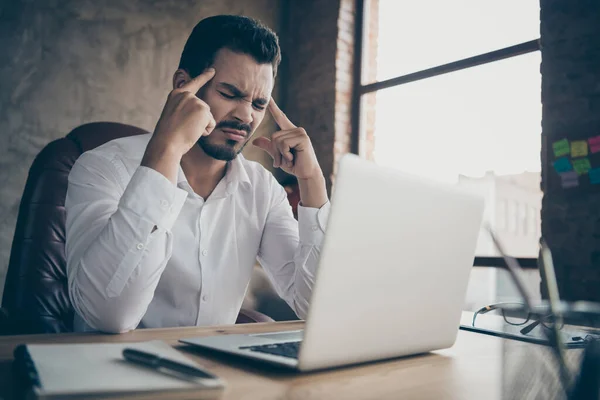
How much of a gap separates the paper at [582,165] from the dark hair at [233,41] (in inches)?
72.7

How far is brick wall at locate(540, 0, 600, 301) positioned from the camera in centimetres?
256

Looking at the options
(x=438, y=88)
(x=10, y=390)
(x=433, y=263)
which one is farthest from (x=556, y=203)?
(x=10, y=390)

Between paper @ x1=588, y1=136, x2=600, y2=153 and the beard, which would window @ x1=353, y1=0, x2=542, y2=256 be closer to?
paper @ x1=588, y1=136, x2=600, y2=153

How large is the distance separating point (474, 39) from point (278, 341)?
316 centimetres

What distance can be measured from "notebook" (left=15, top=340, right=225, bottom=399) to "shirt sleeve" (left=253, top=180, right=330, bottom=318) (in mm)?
776

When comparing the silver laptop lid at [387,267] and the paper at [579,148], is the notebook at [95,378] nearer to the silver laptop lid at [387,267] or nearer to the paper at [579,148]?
the silver laptop lid at [387,267]

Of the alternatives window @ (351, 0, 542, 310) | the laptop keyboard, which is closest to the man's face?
the laptop keyboard

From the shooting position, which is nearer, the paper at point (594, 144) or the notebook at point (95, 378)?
the notebook at point (95, 378)

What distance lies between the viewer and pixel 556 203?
8.87ft

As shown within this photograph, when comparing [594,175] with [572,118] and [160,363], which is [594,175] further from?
[160,363]

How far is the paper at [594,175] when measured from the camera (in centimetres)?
256

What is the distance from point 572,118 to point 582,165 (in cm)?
25

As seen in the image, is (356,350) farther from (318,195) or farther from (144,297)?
(318,195)

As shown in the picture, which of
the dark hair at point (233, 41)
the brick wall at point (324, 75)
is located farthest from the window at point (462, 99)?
the dark hair at point (233, 41)
